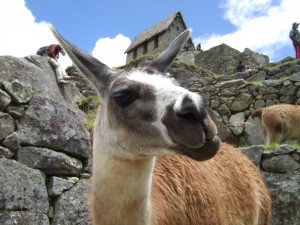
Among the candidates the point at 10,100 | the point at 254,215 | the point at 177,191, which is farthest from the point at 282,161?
the point at 10,100

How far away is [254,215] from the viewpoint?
4.04 m

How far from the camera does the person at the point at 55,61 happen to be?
7.19m

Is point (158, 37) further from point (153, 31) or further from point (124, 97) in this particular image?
point (124, 97)

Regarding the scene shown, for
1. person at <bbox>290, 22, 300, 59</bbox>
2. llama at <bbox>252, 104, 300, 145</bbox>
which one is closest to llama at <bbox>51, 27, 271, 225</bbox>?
llama at <bbox>252, 104, 300, 145</bbox>

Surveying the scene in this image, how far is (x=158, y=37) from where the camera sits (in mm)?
38562

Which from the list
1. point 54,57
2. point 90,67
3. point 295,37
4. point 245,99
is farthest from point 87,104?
point 295,37

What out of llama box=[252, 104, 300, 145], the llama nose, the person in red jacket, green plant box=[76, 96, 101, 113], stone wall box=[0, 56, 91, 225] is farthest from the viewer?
llama box=[252, 104, 300, 145]

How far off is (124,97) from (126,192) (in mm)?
628

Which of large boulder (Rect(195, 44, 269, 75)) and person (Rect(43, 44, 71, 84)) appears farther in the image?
large boulder (Rect(195, 44, 269, 75))

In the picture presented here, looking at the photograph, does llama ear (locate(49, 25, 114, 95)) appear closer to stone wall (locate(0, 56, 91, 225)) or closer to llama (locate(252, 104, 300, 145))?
stone wall (locate(0, 56, 91, 225))

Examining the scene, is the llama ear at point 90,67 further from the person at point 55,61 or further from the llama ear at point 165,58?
the person at point 55,61

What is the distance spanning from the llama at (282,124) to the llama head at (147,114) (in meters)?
7.55

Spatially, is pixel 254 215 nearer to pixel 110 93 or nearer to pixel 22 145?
pixel 110 93

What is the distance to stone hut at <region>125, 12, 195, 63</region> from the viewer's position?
37531mm
